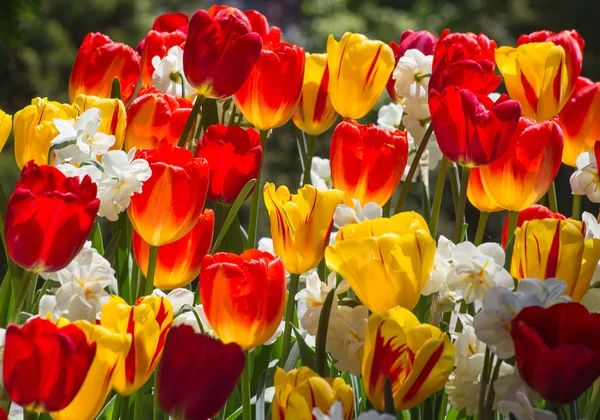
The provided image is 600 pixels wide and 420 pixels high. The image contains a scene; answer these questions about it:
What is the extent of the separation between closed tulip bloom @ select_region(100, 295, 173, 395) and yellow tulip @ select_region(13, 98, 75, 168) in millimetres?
214

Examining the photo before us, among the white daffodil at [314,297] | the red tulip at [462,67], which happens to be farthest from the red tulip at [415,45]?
the white daffodil at [314,297]

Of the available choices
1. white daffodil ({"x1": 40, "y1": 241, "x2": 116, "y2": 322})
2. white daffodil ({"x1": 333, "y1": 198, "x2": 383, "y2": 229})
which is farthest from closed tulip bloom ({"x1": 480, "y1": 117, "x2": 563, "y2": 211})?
white daffodil ({"x1": 40, "y1": 241, "x2": 116, "y2": 322})

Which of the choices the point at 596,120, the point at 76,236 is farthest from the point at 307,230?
the point at 596,120

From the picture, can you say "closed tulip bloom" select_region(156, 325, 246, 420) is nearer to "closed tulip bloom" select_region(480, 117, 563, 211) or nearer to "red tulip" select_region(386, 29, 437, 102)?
"closed tulip bloom" select_region(480, 117, 563, 211)

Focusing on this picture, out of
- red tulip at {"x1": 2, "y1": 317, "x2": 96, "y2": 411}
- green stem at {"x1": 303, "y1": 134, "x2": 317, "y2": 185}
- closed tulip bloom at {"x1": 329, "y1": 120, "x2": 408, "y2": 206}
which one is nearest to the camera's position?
red tulip at {"x1": 2, "y1": 317, "x2": 96, "y2": 411}

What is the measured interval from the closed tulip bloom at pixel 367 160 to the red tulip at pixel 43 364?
356 millimetres

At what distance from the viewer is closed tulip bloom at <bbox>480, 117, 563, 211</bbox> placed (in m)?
0.71

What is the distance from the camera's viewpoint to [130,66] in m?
0.94

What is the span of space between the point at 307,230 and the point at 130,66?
36 centimetres

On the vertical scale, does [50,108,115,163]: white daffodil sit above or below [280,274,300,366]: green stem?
above

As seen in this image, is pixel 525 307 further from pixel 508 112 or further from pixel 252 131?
pixel 252 131

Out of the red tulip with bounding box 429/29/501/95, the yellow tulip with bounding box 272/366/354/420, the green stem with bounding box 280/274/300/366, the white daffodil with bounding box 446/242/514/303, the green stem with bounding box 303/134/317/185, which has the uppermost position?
the red tulip with bounding box 429/29/501/95

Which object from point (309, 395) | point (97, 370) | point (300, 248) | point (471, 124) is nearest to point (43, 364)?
point (97, 370)

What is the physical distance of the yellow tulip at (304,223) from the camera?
0.67m
